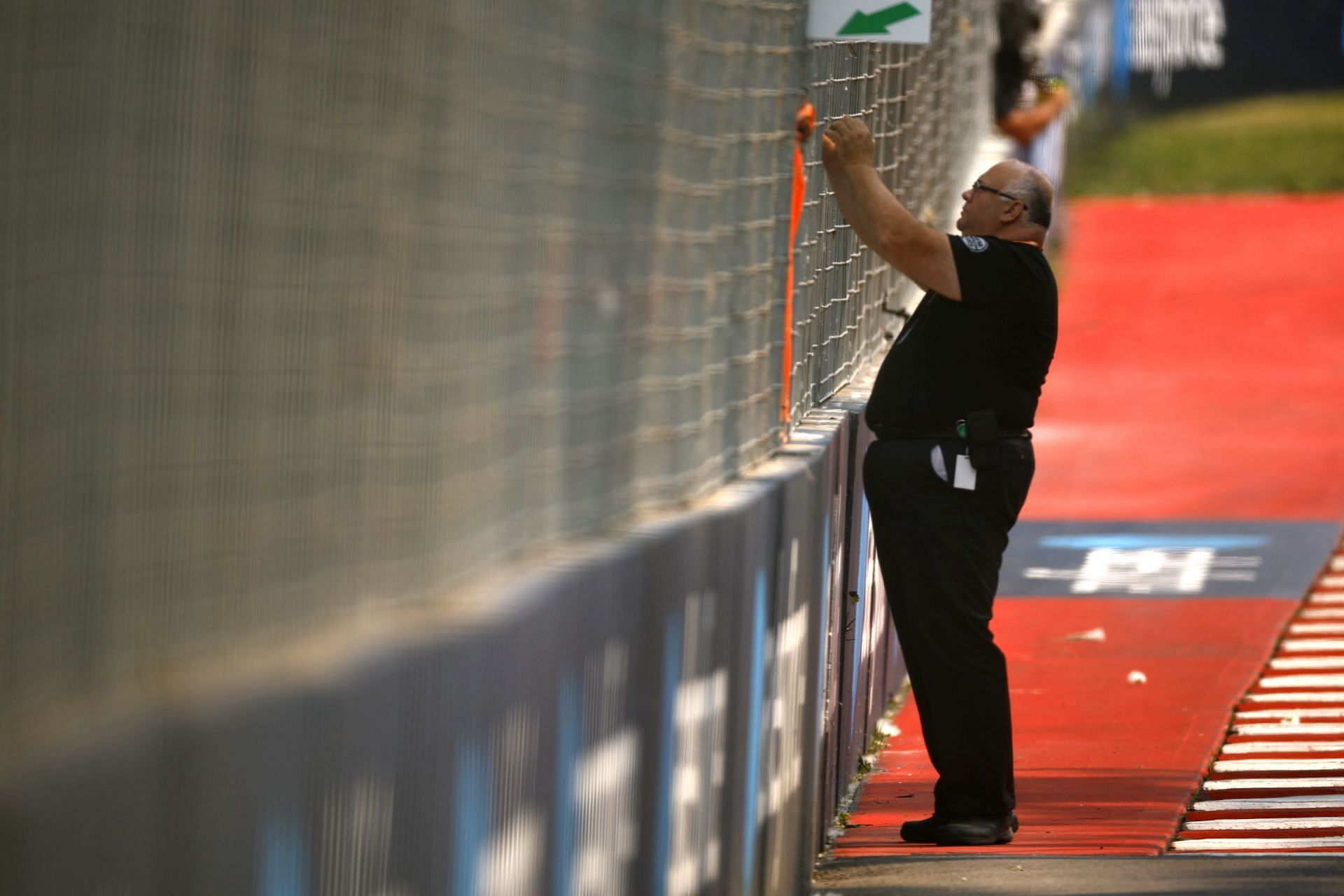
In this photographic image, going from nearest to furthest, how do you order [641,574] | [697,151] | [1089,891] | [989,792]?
[641,574]
[697,151]
[1089,891]
[989,792]

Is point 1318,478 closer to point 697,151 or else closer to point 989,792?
point 989,792

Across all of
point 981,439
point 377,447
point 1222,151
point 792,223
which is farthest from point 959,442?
point 1222,151

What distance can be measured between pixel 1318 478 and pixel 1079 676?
6.41 metres

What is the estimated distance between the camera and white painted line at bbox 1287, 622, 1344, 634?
31.8ft

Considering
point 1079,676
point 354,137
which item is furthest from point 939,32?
point 354,137

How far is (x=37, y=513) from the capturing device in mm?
1850

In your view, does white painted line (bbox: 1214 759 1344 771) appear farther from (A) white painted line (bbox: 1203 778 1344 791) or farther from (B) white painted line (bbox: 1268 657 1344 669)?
(B) white painted line (bbox: 1268 657 1344 669)

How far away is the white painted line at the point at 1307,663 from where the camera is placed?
8.95 meters

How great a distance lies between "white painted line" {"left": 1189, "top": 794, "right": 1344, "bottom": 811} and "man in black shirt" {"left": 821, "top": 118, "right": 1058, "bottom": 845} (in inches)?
34.7

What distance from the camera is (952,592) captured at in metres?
5.81

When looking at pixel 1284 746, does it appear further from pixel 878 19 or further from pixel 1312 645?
pixel 878 19

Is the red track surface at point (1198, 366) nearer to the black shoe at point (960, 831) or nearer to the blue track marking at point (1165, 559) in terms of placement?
the blue track marking at point (1165, 559)

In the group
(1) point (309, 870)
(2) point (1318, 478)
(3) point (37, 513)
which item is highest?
(3) point (37, 513)

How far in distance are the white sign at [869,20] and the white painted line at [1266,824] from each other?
237 centimetres
